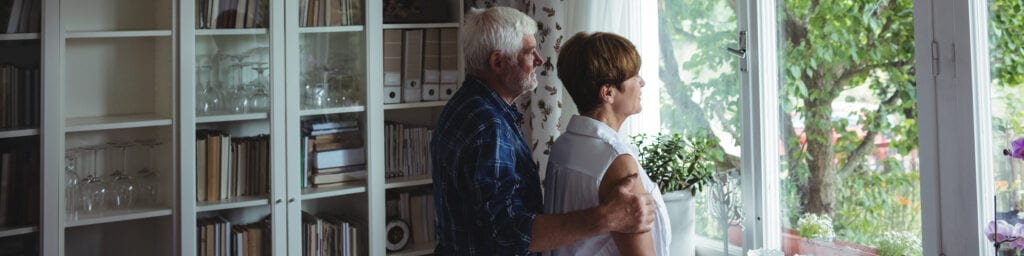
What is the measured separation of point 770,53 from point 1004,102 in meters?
0.72

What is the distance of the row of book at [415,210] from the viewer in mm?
3387

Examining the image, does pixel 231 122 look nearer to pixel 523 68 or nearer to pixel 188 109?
pixel 188 109

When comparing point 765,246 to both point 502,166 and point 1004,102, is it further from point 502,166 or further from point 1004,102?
point 502,166

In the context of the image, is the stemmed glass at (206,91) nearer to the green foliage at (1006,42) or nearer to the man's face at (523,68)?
the man's face at (523,68)

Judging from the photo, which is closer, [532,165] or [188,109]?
[532,165]

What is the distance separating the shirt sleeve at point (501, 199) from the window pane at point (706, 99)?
1181mm

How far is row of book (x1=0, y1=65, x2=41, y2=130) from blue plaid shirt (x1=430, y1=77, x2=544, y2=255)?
143 cm

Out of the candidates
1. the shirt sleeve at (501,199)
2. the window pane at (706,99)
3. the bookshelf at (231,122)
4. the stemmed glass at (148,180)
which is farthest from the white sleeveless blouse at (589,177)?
the stemmed glass at (148,180)

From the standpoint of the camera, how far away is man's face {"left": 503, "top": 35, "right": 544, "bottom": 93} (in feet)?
5.90

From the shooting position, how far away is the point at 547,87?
123 inches

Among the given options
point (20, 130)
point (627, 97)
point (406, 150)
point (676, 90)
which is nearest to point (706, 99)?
point (676, 90)

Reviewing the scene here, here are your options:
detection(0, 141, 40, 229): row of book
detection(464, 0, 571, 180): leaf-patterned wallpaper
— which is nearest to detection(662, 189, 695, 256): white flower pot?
detection(464, 0, 571, 180): leaf-patterned wallpaper

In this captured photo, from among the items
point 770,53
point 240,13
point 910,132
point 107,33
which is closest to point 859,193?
point 910,132

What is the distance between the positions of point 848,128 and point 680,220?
55 cm
